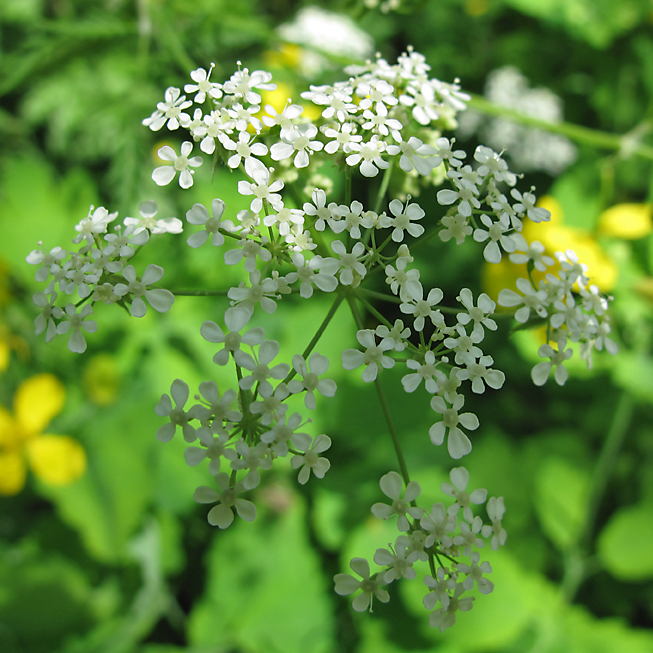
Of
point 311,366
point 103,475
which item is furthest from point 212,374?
point 311,366

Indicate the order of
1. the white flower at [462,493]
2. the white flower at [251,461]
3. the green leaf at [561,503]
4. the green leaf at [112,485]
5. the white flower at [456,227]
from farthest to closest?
1. the green leaf at [561,503]
2. the green leaf at [112,485]
3. the white flower at [456,227]
4. the white flower at [462,493]
5. the white flower at [251,461]

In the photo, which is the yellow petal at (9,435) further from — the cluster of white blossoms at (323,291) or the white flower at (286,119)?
the white flower at (286,119)

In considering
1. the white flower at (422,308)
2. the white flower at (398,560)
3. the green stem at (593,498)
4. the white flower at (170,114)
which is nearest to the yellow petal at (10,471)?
the white flower at (170,114)

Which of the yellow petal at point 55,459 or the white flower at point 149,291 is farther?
the yellow petal at point 55,459

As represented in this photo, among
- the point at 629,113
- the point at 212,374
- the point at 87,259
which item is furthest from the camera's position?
the point at 629,113

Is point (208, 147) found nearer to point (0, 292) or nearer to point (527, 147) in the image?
point (0, 292)

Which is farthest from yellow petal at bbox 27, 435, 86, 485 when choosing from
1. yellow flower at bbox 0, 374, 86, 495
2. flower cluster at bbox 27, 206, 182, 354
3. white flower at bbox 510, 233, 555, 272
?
white flower at bbox 510, 233, 555, 272
